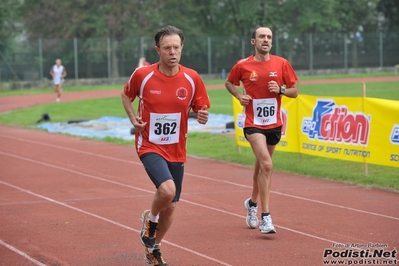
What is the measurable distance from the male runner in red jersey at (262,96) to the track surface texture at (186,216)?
2.20ft

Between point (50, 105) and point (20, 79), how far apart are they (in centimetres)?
1401

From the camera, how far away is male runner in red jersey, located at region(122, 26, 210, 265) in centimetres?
712

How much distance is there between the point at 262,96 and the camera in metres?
9.26

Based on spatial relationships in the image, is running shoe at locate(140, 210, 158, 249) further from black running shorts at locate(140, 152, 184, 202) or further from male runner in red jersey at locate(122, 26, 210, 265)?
black running shorts at locate(140, 152, 184, 202)

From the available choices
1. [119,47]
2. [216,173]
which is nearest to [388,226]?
[216,173]

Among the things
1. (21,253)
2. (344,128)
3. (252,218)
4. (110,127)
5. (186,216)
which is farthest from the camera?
(110,127)

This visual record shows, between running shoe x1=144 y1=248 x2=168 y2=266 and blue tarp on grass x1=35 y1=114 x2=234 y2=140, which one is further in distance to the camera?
blue tarp on grass x1=35 y1=114 x2=234 y2=140

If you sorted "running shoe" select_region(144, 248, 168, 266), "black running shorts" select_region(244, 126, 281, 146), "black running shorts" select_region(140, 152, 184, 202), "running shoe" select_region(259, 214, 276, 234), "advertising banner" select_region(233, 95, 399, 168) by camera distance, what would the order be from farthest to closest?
"advertising banner" select_region(233, 95, 399, 168) < "black running shorts" select_region(244, 126, 281, 146) < "running shoe" select_region(259, 214, 276, 234) < "running shoe" select_region(144, 248, 168, 266) < "black running shorts" select_region(140, 152, 184, 202)

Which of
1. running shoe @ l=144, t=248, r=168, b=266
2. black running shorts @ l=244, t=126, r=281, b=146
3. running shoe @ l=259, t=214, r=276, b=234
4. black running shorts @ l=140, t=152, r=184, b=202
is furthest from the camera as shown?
black running shorts @ l=244, t=126, r=281, b=146

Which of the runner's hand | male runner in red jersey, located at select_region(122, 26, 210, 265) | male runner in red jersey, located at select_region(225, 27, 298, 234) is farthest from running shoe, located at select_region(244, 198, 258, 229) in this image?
the runner's hand

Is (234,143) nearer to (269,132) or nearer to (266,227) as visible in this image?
(269,132)

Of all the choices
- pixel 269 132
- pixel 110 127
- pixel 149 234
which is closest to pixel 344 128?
pixel 269 132

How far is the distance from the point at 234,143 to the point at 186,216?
8797 millimetres

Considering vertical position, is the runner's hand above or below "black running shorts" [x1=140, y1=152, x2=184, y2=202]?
above
